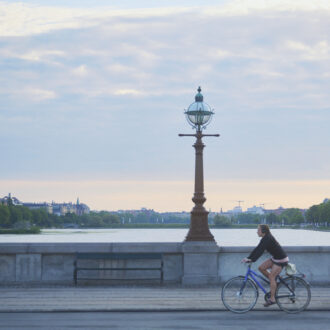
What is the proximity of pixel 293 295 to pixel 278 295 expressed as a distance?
27 centimetres

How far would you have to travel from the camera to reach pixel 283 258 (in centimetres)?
1261

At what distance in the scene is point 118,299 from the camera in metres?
14.4

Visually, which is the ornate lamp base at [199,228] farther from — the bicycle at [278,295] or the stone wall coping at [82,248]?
the bicycle at [278,295]

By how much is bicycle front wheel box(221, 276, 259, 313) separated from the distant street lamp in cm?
471

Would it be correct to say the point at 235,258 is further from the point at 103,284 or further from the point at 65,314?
the point at 65,314

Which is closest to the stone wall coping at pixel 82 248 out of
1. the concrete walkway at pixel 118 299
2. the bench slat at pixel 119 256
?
the bench slat at pixel 119 256

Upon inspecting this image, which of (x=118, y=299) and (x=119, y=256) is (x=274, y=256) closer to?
(x=118, y=299)

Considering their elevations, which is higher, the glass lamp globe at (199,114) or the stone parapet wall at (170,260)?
the glass lamp globe at (199,114)

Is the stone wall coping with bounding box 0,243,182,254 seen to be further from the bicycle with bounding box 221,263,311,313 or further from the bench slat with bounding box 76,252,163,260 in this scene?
the bicycle with bounding box 221,263,311,313

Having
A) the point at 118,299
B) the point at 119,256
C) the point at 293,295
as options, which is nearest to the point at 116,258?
the point at 119,256

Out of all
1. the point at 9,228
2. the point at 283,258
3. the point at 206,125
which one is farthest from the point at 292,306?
the point at 9,228

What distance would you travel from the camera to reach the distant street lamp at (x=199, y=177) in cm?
1755

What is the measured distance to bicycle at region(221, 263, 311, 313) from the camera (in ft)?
41.4

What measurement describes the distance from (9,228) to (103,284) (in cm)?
18358
